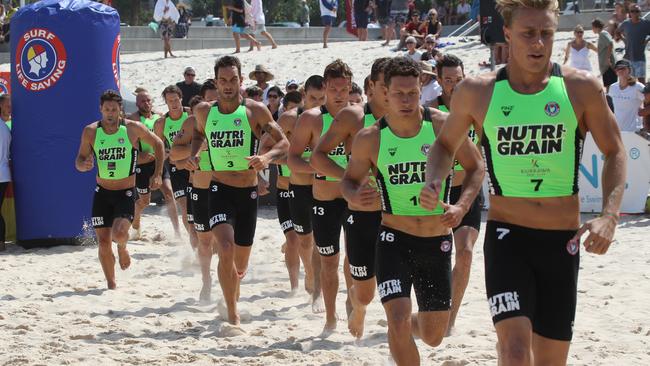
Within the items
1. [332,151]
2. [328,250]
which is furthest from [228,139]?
[328,250]

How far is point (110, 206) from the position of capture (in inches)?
403

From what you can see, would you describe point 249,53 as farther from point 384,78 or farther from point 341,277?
point 384,78

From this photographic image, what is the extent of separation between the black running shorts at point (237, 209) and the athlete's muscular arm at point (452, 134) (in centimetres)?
354

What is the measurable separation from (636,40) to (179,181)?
828 centimetres

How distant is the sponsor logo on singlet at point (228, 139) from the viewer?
27.8 feet

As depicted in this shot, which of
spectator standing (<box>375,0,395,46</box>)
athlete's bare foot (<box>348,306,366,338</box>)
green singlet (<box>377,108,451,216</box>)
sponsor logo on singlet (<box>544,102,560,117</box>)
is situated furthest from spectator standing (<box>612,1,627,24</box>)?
sponsor logo on singlet (<box>544,102,560,117</box>)

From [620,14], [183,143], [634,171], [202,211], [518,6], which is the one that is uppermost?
[620,14]

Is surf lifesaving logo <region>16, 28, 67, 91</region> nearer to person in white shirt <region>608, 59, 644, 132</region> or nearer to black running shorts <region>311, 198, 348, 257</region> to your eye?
black running shorts <region>311, 198, 348, 257</region>

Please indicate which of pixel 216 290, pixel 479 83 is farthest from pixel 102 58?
pixel 479 83

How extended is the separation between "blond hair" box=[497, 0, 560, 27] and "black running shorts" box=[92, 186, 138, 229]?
608cm

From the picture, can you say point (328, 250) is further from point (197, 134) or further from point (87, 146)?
point (87, 146)

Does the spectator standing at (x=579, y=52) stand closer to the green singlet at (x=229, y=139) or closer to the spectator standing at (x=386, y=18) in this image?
the spectator standing at (x=386, y=18)

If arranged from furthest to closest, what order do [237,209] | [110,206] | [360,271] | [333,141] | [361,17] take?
[361,17]
[110,206]
[237,209]
[333,141]
[360,271]

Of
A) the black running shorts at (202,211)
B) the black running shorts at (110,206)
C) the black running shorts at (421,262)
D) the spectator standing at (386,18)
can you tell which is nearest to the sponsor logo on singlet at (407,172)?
the black running shorts at (421,262)
